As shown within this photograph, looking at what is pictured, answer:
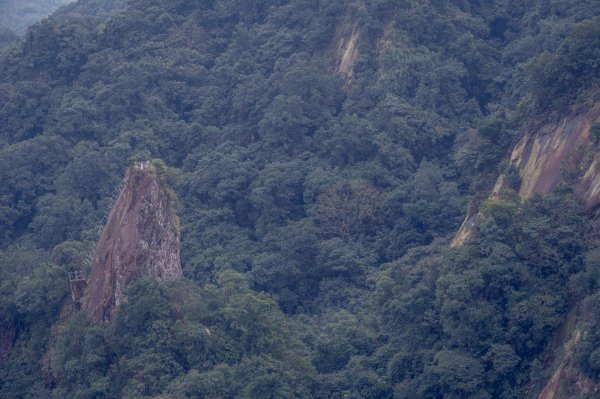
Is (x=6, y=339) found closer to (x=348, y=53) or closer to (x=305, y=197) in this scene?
(x=305, y=197)

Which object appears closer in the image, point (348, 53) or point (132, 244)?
point (132, 244)

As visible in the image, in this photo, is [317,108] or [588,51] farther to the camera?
[317,108]

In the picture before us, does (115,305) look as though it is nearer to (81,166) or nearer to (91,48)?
(81,166)

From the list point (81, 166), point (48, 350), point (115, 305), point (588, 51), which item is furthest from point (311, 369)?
point (81, 166)

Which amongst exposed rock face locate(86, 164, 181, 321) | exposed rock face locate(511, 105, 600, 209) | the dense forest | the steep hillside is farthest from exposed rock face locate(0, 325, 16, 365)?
the steep hillside

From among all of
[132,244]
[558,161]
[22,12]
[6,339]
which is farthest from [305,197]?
[22,12]

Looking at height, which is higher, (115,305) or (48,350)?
(115,305)

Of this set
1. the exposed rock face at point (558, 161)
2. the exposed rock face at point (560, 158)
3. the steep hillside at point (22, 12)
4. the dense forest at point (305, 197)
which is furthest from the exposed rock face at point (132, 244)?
the steep hillside at point (22, 12)
